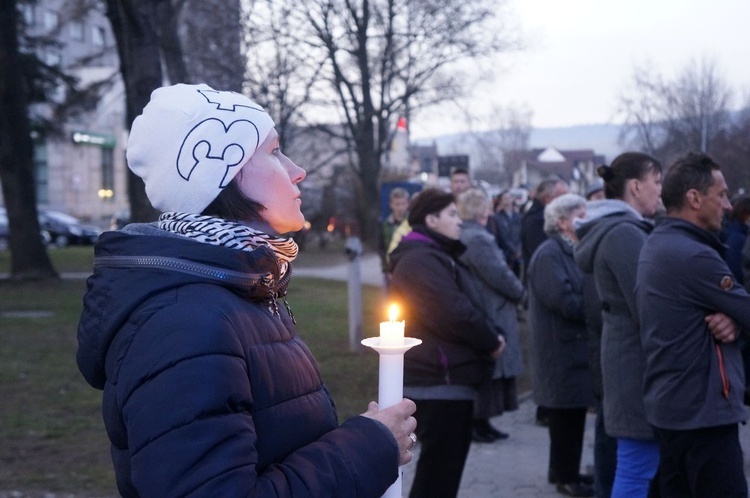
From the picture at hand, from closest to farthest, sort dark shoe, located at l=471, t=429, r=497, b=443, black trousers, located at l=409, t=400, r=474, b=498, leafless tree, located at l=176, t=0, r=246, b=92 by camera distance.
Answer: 1. black trousers, located at l=409, t=400, r=474, b=498
2. dark shoe, located at l=471, t=429, r=497, b=443
3. leafless tree, located at l=176, t=0, r=246, b=92

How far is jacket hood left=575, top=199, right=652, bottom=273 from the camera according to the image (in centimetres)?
475

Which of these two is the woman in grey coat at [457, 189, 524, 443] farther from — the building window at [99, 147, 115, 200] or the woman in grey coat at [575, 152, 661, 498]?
Answer: the building window at [99, 147, 115, 200]

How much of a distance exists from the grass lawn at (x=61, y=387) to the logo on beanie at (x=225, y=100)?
438 centimetres

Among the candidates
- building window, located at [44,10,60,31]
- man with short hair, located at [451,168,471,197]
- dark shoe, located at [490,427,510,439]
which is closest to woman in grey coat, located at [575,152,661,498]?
dark shoe, located at [490,427,510,439]

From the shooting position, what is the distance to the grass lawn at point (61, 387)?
625cm

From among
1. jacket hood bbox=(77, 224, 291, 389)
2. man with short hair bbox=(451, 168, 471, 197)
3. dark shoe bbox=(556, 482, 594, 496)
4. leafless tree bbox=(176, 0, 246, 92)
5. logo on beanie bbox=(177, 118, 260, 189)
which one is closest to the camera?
jacket hood bbox=(77, 224, 291, 389)

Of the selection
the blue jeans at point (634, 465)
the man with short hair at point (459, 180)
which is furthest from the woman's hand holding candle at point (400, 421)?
the man with short hair at point (459, 180)

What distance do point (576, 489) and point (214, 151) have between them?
15.7ft

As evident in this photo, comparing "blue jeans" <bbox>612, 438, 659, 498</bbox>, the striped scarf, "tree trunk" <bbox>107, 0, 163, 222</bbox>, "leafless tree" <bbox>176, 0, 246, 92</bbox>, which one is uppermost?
"leafless tree" <bbox>176, 0, 246, 92</bbox>

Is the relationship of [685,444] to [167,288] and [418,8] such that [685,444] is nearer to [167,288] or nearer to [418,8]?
[167,288]

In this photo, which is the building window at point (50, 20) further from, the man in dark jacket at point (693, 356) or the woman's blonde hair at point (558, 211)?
the man in dark jacket at point (693, 356)

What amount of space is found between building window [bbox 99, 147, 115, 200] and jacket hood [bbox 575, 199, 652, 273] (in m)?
66.0

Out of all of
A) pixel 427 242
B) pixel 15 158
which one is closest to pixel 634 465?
pixel 427 242

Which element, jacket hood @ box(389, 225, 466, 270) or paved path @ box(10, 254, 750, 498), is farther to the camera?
paved path @ box(10, 254, 750, 498)
